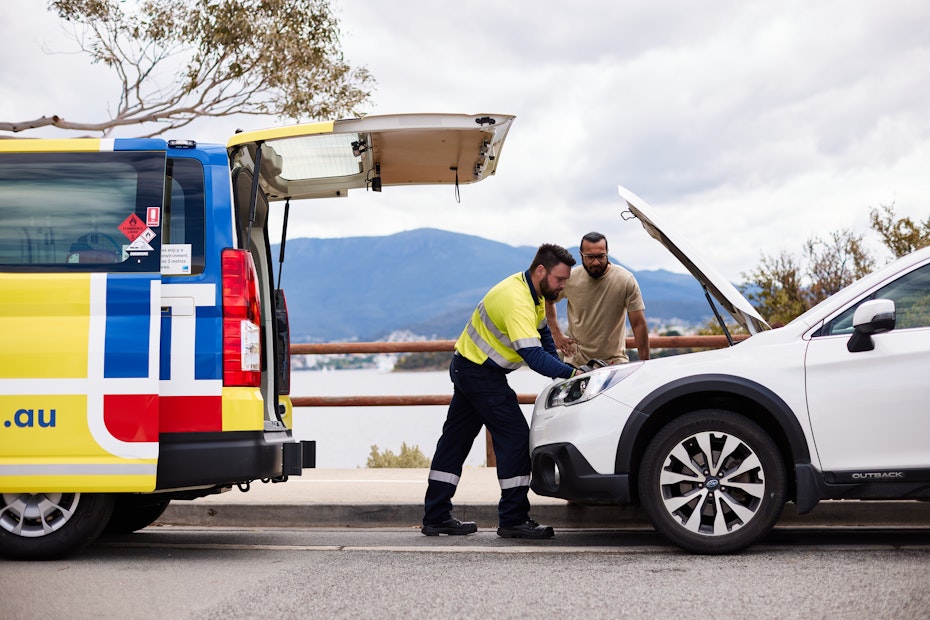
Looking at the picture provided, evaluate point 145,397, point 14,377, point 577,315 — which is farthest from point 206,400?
point 577,315

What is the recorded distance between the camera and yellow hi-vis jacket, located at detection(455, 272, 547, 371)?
6637mm

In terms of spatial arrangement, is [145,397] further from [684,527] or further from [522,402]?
[522,402]

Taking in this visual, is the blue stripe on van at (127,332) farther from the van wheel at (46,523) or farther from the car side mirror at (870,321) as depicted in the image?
the car side mirror at (870,321)

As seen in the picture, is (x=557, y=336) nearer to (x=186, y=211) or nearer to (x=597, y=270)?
(x=597, y=270)

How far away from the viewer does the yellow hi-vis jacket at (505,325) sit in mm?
6637

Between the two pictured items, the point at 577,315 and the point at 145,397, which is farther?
the point at 577,315

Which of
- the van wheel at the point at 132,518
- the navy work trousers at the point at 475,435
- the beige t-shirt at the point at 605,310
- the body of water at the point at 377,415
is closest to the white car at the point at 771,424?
the navy work trousers at the point at 475,435

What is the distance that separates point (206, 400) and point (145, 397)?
0.30m

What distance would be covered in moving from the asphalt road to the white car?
0.29 metres

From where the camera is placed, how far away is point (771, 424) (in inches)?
235

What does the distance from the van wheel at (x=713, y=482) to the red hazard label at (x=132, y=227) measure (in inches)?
113

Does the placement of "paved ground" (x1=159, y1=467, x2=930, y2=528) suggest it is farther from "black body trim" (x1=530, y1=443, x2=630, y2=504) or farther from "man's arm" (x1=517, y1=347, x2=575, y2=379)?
"man's arm" (x1=517, y1=347, x2=575, y2=379)

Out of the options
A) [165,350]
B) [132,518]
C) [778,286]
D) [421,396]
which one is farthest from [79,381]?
[778,286]

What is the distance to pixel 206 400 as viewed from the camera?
5.68 metres
